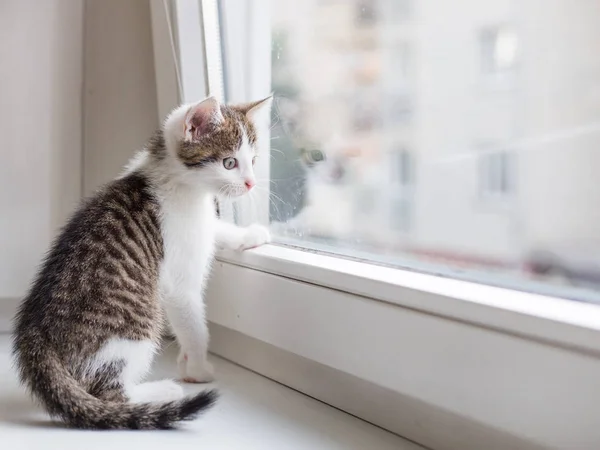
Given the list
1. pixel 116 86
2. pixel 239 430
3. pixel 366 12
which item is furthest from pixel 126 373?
pixel 116 86

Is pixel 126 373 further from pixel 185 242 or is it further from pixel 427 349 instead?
pixel 427 349

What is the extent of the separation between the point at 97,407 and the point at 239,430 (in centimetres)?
16

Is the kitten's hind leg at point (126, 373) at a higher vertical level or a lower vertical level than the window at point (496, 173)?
lower

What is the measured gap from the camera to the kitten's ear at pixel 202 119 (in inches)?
36.8

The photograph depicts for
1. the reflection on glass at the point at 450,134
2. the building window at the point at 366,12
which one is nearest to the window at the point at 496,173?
the reflection on glass at the point at 450,134

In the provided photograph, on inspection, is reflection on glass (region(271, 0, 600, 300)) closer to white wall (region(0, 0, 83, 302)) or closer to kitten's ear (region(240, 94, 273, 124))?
kitten's ear (region(240, 94, 273, 124))

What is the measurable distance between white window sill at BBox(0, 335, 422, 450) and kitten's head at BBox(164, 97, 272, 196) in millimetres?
300

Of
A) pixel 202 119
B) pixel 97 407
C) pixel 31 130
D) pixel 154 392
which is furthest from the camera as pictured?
pixel 31 130

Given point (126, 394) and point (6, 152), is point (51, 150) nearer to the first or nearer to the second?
point (6, 152)

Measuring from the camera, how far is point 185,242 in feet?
3.05

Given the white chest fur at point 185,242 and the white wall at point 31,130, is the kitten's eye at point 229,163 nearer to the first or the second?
the white chest fur at point 185,242

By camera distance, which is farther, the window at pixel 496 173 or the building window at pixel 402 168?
the building window at pixel 402 168

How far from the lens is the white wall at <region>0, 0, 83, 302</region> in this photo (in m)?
1.13

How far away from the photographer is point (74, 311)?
76 centimetres
